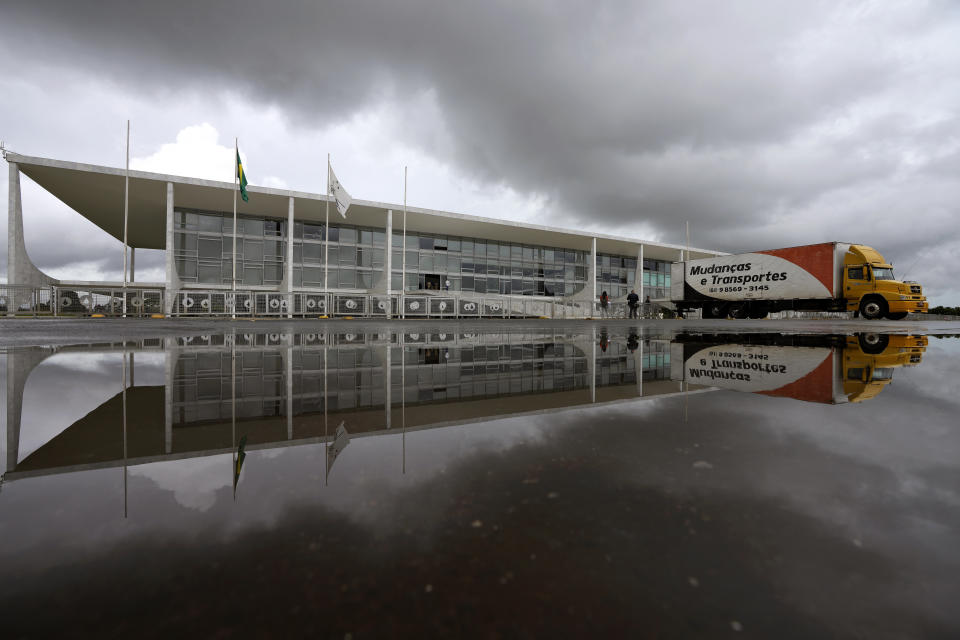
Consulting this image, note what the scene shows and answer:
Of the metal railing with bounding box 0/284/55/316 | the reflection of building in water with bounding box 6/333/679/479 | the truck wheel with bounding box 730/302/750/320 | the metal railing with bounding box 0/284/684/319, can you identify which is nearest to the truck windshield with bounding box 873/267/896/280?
the truck wheel with bounding box 730/302/750/320

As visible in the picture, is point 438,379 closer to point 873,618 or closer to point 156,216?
point 873,618

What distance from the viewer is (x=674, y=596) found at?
0.68 meters

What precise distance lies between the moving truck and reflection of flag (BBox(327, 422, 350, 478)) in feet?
85.2

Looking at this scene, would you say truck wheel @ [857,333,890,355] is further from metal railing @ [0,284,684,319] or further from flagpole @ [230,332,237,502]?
metal railing @ [0,284,684,319]

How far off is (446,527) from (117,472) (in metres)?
1.11

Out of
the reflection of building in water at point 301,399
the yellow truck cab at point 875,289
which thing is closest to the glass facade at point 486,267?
the yellow truck cab at point 875,289

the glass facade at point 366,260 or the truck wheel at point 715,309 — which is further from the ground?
the glass facade at point 366,260

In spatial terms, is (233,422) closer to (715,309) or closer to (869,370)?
(869,370)

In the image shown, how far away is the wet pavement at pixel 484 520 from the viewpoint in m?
0.65

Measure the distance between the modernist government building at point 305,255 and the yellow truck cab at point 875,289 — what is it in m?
18.1

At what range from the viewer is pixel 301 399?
245cm

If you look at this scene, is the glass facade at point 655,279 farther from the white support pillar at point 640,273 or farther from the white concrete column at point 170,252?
the white concrete column at point 170,252

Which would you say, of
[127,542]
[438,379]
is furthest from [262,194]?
[127,542]

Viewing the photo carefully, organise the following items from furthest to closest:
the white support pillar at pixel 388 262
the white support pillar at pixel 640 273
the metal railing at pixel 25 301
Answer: the white support pillar at pixel 640 273 < the white support pillar at pixel 388 262 < the metal railing at pixel 25 301
